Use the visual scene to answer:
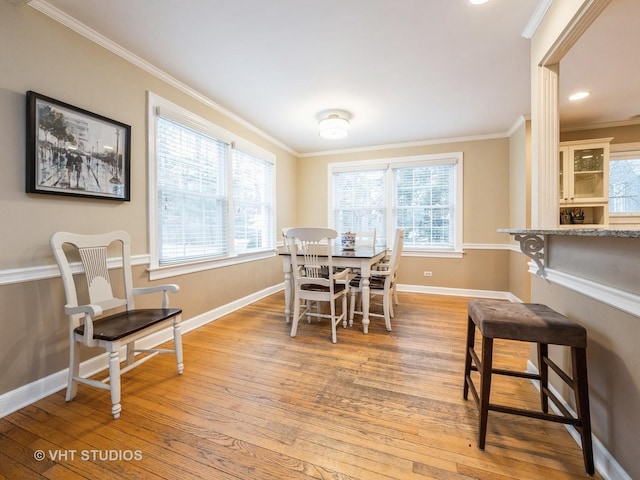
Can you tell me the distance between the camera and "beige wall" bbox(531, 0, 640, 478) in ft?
3.45

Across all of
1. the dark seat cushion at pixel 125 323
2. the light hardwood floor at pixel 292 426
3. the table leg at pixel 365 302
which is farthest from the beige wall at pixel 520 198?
the dark seat cushion at pixel 125 323

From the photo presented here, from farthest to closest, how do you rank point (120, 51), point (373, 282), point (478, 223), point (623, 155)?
point (478, 223)
point (623, 155)
point (373, 282)
point (120, 51)

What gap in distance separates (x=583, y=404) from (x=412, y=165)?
3940mm

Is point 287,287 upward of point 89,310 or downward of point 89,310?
downward

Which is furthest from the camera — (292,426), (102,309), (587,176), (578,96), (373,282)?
(587,176)

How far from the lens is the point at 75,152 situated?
75.5 inches

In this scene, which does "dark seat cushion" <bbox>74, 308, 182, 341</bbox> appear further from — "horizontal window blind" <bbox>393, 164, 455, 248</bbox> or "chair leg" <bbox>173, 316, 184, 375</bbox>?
"horizontal window blind" <bbox>393, 164, 455, 248</bbox>

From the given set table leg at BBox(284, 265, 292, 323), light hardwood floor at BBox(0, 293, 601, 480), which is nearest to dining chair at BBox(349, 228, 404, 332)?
light hardwood floor at BBox(0, 293, 601, 480)

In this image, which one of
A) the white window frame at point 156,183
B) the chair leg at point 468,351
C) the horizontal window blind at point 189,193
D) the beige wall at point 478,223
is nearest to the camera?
the chair leg at point 468,351

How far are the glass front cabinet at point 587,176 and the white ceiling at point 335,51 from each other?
86cm

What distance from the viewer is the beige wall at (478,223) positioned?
13.6 feet

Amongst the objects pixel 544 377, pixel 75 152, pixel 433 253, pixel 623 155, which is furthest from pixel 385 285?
pixel 623 155

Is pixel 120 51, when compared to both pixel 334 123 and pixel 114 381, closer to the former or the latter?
pixel 334 123

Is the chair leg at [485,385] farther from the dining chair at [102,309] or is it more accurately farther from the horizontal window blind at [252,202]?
the horizontal window blind at [252,202]
